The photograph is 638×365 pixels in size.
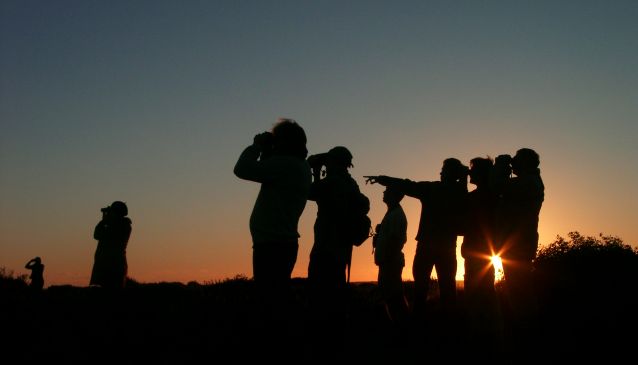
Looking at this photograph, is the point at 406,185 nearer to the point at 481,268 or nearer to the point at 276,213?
the point at 481,268

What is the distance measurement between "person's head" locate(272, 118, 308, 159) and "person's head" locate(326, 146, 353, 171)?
852mm

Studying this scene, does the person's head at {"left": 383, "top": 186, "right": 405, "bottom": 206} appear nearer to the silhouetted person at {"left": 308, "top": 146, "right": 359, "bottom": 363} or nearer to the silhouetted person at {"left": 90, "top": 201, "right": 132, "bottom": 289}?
the silhouetted person at {"left": 308, "top": 146, "right": 359, "bottom": 363}

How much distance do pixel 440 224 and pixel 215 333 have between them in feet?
9.39

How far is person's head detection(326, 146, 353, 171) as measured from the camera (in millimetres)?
6043

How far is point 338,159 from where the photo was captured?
19.9ft

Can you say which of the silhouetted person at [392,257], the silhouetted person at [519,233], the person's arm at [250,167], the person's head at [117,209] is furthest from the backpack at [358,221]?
the person's head at [117,209]

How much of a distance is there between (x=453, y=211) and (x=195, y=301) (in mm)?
3785

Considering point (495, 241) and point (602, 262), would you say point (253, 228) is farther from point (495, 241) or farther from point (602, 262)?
point (602, 262)

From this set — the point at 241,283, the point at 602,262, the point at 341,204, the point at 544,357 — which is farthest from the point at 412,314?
the point at 602,262

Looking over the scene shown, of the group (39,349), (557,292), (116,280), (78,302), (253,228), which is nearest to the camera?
(253,228)

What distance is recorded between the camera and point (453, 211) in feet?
25.3

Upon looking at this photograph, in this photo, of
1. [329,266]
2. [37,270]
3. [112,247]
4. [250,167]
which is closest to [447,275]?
[329,266]

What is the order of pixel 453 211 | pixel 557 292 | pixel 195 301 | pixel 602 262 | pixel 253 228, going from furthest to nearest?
pixel 602 262 < pixel 557 292 < pixel 195 301 < pixel 453 211 < pixel 253 228

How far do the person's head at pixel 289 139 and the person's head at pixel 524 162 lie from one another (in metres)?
2.75
